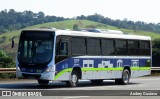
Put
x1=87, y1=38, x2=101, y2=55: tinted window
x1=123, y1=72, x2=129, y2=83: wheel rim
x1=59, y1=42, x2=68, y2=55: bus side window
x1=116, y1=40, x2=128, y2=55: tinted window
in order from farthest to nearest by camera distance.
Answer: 1. x1=123, y1=72, x2=129, y2=83: wheel rim
2. x1=116, y1=40, x2=128, y2=55: tinted window
3. x1=87, y1=38, x2=101, y2=55: tinted window
4. x1=59, y1=42, x2=68, y2=55: bus side window

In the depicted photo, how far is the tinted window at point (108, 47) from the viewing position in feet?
89.7

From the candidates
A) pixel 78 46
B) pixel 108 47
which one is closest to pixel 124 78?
pixel 108 47

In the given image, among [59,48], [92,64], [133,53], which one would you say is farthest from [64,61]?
[133,53]

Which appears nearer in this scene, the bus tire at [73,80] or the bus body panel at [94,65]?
the bus body panel at [94,65]

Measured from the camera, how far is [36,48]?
923 inches

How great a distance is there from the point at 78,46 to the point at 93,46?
4.87ft

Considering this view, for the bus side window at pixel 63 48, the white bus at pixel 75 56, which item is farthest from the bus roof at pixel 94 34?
the bus side window at pixel 63 48

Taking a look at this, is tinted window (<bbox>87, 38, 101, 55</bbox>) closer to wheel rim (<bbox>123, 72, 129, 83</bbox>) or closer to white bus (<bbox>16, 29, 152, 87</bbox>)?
white bus (<bbox>16, 29, 152, 87</bbox>)

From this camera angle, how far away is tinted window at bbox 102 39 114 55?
27.3 metres

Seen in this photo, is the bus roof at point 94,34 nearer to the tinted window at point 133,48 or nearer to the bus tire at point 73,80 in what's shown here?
the tinted window at point 133,48

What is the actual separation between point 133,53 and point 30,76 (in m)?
8.87

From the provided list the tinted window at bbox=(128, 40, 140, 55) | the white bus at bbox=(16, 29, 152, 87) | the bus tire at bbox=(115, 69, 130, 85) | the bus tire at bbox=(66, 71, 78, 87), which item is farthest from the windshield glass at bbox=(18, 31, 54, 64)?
the tinted window at bbox=(128, 40, 140, 55)

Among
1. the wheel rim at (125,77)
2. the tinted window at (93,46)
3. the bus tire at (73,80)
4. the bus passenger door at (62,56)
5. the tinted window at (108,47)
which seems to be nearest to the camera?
the bus passenger door at (62,56)

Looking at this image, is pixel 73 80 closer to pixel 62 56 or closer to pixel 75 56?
pixel 75 56
